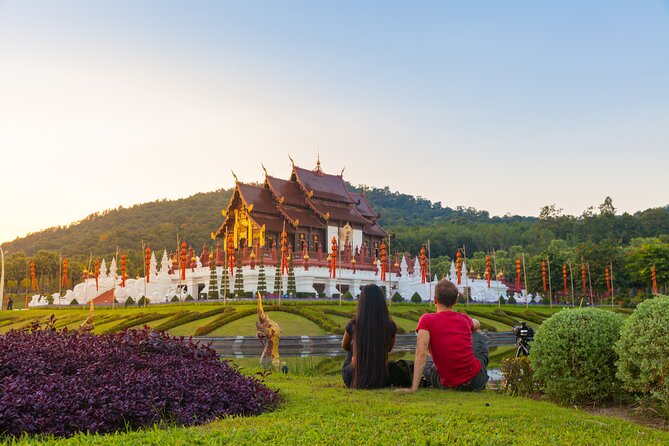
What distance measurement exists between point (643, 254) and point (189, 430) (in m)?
41.1

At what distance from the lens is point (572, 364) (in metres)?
7.97

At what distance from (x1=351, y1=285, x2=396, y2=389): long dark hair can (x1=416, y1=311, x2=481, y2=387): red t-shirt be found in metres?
0.47

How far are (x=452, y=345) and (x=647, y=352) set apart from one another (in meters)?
2.20

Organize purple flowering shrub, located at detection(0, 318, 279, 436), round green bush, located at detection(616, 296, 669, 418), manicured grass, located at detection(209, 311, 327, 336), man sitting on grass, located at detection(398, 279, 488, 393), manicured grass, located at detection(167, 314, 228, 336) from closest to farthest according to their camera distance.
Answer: purple flowering shrub, located at detection(0, 318, 279, 436) < round green bush, located at detection(616, 296, 669, 418) < man sitting on grass, located at detection(398, 279, 488, 393) < manicured grass, located at detection(209, 311, 327, 336) < manicured grass, located at detection(167, 314, 228, 336)

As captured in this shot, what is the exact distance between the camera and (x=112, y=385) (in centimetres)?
600

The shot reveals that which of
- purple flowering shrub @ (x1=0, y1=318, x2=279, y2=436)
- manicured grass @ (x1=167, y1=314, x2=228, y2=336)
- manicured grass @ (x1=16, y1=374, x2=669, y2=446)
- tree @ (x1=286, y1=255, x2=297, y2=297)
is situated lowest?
manicured grass @ (x1=167, y1=314, x2=228, y2=336)

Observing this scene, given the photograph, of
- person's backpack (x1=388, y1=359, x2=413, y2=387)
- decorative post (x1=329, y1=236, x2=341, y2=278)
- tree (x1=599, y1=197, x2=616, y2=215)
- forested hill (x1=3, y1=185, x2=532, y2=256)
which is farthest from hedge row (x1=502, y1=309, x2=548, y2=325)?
tree (x1=599, y1=197, x2=616, y2=215)

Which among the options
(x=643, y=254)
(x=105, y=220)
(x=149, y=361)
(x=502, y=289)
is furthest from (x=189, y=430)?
(x=105, y=220)

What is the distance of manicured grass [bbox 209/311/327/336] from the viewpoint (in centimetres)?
2059

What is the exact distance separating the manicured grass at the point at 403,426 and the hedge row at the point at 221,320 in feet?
46.4

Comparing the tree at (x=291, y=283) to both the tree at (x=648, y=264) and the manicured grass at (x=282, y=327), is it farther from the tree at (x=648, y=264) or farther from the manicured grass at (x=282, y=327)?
the tree at (x=648, y=264)

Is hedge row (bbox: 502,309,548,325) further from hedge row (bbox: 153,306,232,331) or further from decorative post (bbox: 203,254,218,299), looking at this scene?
decorative post (bbox: 203,254,218,299)

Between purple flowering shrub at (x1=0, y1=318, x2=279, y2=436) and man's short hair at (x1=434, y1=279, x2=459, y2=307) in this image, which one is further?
man's short hair at (x1=434, y1=279, x2=459, y2=307)

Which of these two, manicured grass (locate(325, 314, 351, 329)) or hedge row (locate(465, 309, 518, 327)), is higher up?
manicured grass (locate(325, 314, 351, 329))
